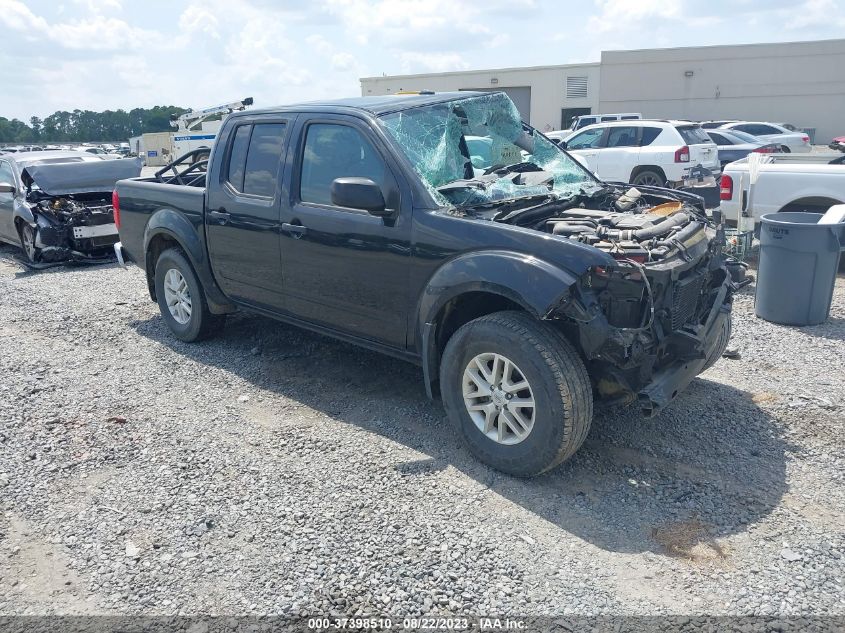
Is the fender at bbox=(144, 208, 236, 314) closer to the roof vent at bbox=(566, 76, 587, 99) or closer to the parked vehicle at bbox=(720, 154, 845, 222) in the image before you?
the parked vehicle at bbox=(720, 154, 845, 222)

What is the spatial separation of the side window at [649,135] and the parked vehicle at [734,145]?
428 cm

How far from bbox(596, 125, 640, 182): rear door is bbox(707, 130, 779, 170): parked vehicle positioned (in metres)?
4.36

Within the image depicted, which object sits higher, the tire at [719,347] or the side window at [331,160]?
the side window at [331,160]

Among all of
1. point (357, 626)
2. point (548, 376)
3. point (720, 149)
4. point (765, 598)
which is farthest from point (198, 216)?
point (720, 149)

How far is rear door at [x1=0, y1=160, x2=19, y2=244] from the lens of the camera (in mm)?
10906

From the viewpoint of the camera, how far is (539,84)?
141 ft

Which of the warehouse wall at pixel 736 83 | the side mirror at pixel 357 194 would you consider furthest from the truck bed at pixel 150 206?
the warehouse wall at pixel 736 83

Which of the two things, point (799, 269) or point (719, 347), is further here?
point (799, 269)

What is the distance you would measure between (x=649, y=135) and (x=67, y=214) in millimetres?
10892

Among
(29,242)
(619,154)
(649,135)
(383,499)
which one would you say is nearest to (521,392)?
(383,499)

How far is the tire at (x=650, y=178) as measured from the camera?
14273 mm

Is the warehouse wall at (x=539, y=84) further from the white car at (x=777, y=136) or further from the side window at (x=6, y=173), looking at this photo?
the side window at (x=6, y=173)

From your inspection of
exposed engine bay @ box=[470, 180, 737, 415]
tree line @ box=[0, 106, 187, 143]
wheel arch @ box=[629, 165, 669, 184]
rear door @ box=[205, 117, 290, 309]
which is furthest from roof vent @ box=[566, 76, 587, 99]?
tree line @ box=[0, 106, 187, 143]

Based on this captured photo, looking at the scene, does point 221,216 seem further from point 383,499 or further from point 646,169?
point 646,169
